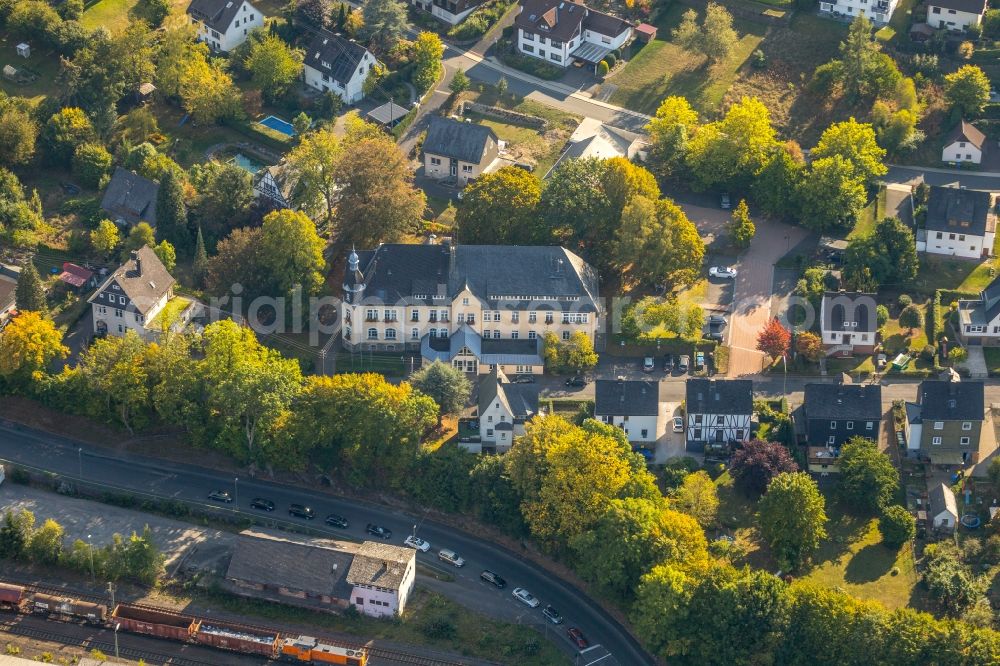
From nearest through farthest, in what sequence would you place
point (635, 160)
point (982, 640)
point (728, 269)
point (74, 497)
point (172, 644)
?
1. point (982, 640)
2. point (172, 644)
3. point (74, 497)
4. point (728, 269)
5. point (635, 160)

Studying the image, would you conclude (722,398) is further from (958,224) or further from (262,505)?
(262,505)

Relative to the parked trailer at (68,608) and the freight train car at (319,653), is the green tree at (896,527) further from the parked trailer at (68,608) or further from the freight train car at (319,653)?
the parked trailer at (68,608)

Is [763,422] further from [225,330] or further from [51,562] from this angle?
[51,562]

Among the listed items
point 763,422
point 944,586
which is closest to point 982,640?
point 944,586

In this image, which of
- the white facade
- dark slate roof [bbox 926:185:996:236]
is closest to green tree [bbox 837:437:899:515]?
dark slate roof [bbox 926:185:996:236]

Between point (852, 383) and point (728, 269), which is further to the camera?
point (728, 269)

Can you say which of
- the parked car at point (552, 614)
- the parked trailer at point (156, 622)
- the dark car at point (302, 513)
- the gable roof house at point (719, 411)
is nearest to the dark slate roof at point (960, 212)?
the gable roof house at point (719, 411)
